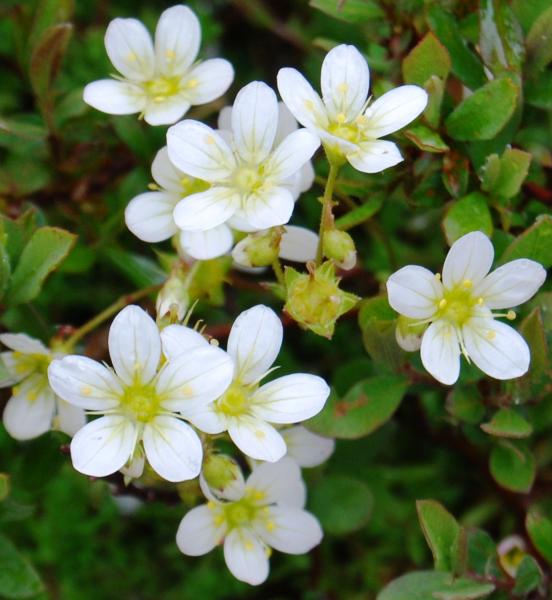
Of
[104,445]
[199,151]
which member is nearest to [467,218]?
[199,151]

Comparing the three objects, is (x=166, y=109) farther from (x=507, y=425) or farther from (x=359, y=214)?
(x=507, y=425)

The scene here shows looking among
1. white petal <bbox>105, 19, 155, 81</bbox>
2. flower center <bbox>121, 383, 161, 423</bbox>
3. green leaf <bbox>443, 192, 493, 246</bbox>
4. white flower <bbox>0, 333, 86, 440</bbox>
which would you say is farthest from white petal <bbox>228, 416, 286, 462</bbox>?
white petal <bbox>105, 19, 155, 81</bbox>

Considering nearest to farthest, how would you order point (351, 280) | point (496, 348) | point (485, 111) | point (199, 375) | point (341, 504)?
point (199, 375) < point (496, 348) < point (485, 111) < point (341, 504) < point (351, 280)

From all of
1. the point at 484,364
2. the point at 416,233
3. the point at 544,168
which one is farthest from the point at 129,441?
the point at 416,233

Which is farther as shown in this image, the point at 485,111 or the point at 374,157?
the point at 485,111

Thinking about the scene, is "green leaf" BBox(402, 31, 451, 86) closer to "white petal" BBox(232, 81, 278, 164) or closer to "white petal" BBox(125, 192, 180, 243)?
"white petal" BBox(232, 81, 278, 164)

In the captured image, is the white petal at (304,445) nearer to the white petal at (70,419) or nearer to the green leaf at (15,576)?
the white petal at (70,419)

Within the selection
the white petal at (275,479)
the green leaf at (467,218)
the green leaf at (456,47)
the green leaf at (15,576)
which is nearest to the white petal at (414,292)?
the green leaf at (467,218)
